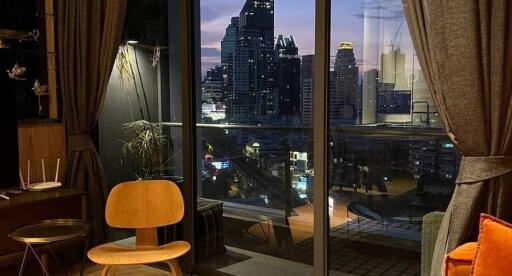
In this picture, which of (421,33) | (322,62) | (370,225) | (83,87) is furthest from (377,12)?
(83,87)

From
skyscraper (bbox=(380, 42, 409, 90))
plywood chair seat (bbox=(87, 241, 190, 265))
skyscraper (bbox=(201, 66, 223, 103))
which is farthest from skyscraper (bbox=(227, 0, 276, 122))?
plywood chair seat (bbox=(87, 241, 190, 265))

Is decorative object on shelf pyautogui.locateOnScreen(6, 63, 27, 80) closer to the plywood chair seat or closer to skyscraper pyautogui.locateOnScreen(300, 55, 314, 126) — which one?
the plywood chair seat

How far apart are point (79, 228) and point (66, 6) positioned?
1.90 m

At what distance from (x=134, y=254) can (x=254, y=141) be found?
64.8 inches

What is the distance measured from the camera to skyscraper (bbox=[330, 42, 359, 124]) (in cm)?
310

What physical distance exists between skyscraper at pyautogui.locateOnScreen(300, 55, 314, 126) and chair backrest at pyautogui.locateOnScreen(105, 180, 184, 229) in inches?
41.6

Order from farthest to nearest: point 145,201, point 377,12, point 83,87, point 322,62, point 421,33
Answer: point 83,87 → point 377,12 → point 145,201 → point 322,62 → point 421,33

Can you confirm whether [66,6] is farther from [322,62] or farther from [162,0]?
[322,62]

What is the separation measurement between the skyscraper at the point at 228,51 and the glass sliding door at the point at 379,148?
977mm

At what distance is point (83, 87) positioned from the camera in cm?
360

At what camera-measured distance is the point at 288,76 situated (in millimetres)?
3480

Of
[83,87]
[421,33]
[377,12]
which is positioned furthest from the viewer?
[83,87]

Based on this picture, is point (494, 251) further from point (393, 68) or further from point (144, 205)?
point (144, 205)

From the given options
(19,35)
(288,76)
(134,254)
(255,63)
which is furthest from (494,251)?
(19,35)
